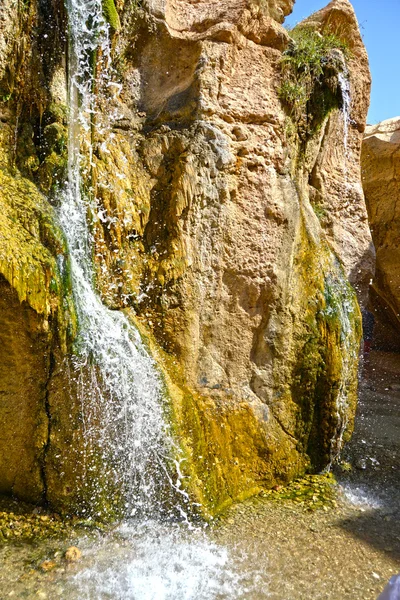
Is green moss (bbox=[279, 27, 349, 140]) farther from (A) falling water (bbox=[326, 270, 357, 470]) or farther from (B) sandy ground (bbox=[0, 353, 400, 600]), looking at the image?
(B) sandy ground (bbox=[0, 353, 400, 600])

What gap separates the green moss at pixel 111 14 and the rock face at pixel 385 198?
7655 mm

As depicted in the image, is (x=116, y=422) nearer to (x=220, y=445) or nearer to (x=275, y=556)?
(x=220, y=445)

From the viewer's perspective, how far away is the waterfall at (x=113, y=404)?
360cm

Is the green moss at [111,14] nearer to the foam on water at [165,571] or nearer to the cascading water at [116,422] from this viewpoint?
the cascading water at [116,422]

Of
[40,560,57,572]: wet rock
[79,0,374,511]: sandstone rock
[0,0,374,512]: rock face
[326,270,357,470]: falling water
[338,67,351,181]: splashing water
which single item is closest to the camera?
[40,560,57,572]: wet rock

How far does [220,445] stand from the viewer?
4027mm

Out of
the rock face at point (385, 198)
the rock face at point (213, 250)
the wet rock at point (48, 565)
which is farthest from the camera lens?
the rock face at point (385, 198)

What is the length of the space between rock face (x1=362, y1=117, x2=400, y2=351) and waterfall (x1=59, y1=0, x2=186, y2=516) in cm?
839

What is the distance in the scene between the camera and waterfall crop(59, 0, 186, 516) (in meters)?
3.60

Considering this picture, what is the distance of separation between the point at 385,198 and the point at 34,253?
917 cm

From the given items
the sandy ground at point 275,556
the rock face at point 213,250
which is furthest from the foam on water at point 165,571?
the rock face at point 213,250

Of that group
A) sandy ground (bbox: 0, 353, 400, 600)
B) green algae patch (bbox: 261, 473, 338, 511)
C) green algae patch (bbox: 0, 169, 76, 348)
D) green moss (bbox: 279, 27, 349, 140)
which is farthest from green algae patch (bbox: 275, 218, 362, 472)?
green algae patch (bbox: 0, 169, 76, 348)

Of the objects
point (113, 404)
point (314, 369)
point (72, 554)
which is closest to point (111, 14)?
point (113, 404)

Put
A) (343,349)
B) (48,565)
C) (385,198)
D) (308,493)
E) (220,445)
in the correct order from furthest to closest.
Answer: (385,198) < (343,349) < (308,493) < (220,445) < (48,565)
